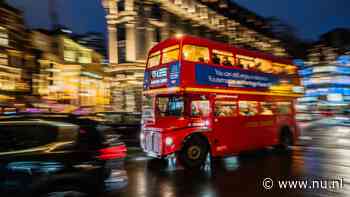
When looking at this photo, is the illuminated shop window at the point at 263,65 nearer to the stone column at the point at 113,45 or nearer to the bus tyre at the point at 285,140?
the bus tyre at the point at 285,140

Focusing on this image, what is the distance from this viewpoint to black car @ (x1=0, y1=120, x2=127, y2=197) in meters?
5.01

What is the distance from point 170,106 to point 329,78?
4230 inches

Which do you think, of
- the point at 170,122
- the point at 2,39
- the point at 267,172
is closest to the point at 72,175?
the point at 170,122

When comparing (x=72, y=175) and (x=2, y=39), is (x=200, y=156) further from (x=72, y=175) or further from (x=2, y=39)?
(x=2, y=39)

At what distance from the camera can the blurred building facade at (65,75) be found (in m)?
42.3

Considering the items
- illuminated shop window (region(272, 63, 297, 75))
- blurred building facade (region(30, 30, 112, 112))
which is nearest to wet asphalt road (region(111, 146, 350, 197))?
illuminated shop window (region(272, 63, 297, 75))

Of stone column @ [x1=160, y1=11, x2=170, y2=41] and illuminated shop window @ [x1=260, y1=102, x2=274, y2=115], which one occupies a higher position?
stone column @ [x1=160, y1=11, x2=170, y2=41]

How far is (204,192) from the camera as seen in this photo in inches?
306

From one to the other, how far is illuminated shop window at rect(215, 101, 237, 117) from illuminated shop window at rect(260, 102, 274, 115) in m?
1.91

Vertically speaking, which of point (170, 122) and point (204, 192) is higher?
point (170, 122)

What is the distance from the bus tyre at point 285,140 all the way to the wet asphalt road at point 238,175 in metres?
1.32

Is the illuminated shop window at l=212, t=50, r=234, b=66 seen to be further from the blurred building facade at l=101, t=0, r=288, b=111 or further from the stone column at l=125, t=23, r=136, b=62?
the stone column at l=125, t=23, r=136, b=62

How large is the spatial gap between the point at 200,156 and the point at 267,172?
2178 mm

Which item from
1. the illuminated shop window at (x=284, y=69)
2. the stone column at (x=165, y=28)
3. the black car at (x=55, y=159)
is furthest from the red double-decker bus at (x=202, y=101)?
the stone column at (x=165, y=28)
